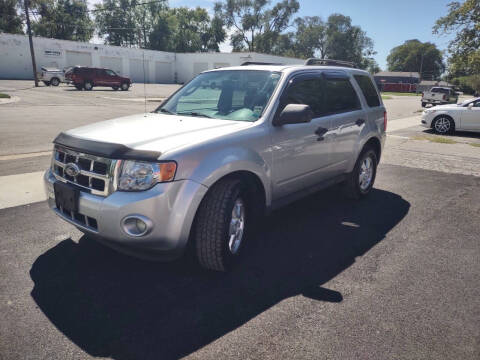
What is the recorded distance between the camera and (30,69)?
43188 millimetres

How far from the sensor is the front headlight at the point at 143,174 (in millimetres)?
2770

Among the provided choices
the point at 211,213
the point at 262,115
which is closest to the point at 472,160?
the point at 262,115

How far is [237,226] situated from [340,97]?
249 cm

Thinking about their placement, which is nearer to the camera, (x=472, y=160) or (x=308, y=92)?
(x=308, y=92)

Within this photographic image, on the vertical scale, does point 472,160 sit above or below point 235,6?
below

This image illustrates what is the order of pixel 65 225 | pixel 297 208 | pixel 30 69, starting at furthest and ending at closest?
pixel 30 69 < pixel 297 208 < pixel 65 225

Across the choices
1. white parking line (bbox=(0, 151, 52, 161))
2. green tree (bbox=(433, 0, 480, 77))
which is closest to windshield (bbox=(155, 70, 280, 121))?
white parking line (bbox=(0, 151, 52, 161))

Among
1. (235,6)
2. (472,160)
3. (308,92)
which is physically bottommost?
(472,160)

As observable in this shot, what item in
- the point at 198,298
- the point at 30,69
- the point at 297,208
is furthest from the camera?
the point at 30,69

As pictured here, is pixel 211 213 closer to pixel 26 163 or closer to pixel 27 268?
pixel 27 268

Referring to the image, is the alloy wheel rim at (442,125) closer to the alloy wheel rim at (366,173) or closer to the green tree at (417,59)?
the alloy wheel rim at (366,173)

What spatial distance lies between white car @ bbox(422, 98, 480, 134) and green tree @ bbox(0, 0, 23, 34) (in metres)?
64.0

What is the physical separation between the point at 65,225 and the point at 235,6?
85386 mm

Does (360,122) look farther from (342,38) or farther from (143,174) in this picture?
(342,38)
